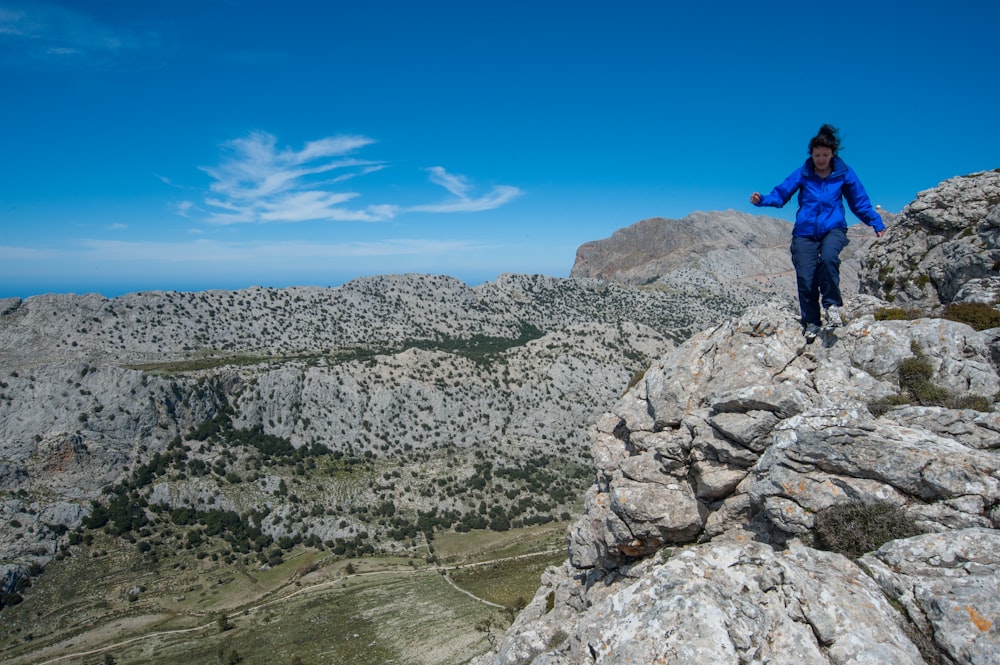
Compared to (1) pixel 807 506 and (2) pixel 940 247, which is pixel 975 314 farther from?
(1) pixel 807 506

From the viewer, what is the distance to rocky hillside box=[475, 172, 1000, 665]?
296 inches

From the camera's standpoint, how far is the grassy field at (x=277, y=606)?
42.2 metres

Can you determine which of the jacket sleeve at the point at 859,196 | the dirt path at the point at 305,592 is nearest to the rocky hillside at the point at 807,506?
the jacket sleeve at the point at 859,196

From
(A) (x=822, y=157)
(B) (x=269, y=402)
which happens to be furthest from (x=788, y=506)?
(B) (x=269, y=402)

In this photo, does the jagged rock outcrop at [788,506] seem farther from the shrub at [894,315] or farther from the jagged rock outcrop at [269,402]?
the jagged rock outcrop at [269,402]

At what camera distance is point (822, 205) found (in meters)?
12.7

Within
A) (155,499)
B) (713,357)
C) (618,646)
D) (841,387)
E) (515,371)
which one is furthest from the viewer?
(515,371)

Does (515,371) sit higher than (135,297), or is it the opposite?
(135,297)

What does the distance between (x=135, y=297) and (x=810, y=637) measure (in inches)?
5303

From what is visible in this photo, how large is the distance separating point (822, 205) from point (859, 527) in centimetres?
776

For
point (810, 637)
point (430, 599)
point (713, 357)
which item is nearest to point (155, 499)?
point (430, 599)

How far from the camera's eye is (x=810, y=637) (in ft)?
24.8

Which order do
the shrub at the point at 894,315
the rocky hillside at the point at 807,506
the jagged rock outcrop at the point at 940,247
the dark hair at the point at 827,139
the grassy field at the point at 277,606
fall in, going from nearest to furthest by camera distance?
1. the rocky hillside at the point at 807,506
2. the dark hair at the point at 827,139
3. the shrub at the point at 894,315
4. the jagged rock outcrop at the point at 940,247
5. the grassy field at the point at 277,606

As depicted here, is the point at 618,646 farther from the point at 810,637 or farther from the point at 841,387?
the point at 841,387
